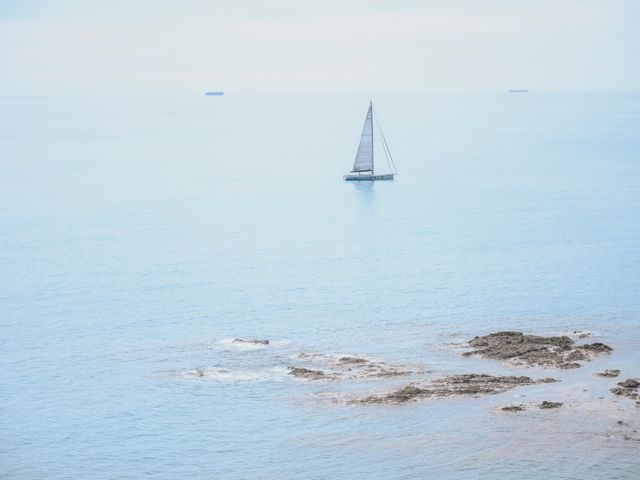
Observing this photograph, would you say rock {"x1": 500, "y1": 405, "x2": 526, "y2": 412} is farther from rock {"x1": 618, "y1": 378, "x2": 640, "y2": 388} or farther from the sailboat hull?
the sailboat hull

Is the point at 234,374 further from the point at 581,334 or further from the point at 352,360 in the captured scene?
the point at 581,334

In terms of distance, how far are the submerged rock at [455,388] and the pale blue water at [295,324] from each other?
1.24 metres

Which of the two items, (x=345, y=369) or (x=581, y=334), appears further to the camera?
(x=581, y=334)

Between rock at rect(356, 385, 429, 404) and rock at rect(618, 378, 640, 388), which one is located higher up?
rock at rect(618, 378, 640, 388)

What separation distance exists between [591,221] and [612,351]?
208 ft

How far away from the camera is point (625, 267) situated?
107438 mm

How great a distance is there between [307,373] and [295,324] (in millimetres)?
14548

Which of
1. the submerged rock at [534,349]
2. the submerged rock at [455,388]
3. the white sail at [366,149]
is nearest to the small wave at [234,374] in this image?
the submerged rock at [455,388]

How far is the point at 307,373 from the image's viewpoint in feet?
239

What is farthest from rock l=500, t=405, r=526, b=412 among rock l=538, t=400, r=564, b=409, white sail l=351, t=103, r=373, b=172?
white sail l=351, t=103, r=373, b=172

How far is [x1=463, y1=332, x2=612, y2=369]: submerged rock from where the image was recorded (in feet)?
244

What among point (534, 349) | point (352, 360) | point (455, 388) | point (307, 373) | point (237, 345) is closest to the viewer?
point (455, 388)

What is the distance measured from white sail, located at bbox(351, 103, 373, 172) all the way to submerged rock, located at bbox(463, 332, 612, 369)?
90061 mm

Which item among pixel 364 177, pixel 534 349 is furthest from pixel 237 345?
pixel 364 177
